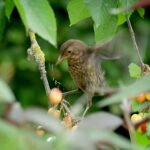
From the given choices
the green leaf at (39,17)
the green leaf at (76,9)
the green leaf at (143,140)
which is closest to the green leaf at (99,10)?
the green leaf at (76,9)

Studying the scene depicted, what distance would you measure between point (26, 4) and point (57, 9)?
2.32 metres

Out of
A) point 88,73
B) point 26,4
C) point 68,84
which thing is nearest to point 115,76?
point 68,84

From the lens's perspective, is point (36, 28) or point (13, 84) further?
point (13, 84)

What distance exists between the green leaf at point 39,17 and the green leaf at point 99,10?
21 cm

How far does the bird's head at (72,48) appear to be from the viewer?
1.29 m

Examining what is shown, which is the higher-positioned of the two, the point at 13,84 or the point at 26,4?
the point at 26,4

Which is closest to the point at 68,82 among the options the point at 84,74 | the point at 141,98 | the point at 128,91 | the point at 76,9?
the point at 84,74

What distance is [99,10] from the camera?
107cm

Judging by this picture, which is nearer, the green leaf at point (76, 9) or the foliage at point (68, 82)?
the foliage at point (68, 82)

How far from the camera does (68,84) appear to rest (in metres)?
3.00

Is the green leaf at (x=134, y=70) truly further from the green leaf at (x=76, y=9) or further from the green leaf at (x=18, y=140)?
the green leaf at (x=18, y=140)

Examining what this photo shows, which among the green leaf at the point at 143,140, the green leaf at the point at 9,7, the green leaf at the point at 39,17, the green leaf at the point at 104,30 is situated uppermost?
the green leaf at the point at 39,17

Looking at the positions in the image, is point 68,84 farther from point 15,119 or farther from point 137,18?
point 15,119

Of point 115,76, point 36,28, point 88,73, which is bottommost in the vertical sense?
point 115,76
